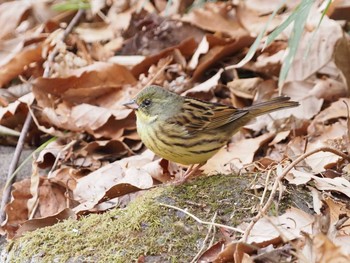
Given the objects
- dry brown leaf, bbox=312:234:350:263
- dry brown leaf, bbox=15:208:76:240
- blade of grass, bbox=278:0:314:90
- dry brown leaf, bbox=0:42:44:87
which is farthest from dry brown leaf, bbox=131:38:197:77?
dry brown leaf, bbox=312:234:350:263

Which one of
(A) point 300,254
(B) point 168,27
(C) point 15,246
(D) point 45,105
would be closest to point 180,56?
(B) point 168,27

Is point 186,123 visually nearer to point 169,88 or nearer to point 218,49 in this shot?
point 169,88

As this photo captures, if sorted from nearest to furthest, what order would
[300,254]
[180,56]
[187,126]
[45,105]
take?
1. [300,254]
2. [187,126]
3. [45,105]
4. [180,56]

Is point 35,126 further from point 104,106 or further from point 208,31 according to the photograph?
point 208,31

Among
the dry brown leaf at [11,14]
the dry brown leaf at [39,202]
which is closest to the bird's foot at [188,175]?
the dry brown leaf at [39,202]

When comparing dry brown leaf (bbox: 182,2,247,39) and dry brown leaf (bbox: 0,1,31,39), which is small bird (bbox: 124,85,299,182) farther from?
dry brown leaf (bbox: 0,1,31,39)

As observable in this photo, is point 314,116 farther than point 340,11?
No

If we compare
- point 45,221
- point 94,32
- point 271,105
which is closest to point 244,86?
point 271,105
